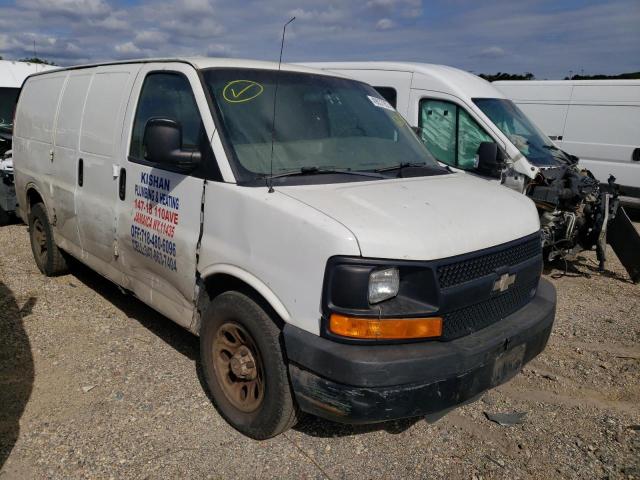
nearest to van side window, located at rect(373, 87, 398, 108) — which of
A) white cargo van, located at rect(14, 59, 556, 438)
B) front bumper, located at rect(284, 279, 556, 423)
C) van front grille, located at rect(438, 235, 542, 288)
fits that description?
white cargo van, located at rect(14, 59, 556, 438)

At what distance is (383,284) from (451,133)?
15.9ft

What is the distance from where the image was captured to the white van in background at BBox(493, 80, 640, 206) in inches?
396

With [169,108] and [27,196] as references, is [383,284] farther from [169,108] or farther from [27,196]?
[27,196]

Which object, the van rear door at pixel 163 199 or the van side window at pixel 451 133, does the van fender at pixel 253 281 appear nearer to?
the van rear door at pixel 163 199

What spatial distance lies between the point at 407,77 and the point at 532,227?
440 cm

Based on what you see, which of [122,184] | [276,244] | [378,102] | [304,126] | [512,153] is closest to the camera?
[276,244]

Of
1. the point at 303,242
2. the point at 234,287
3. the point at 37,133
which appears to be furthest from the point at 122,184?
the point at 37,133

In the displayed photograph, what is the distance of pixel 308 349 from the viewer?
2654 millimetres

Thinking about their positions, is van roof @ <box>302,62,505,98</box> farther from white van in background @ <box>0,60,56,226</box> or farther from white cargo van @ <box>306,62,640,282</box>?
white van in background @ <box>0,60,56,226</box>

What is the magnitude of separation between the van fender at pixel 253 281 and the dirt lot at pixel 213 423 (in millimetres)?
922

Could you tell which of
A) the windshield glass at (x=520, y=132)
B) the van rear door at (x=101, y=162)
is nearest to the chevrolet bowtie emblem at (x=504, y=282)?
the van rear door at (x=101, y=162)

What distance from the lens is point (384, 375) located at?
2559 mm

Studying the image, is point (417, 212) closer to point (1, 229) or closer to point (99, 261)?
point (99, 261)

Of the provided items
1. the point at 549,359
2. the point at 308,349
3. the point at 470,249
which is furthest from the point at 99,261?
the point at 549,359
